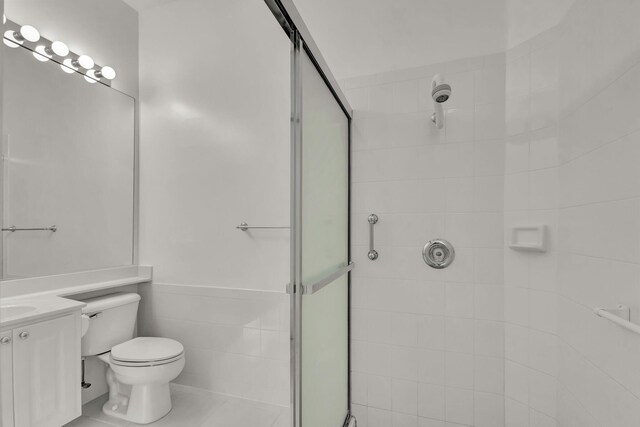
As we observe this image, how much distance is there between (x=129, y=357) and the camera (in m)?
1.37

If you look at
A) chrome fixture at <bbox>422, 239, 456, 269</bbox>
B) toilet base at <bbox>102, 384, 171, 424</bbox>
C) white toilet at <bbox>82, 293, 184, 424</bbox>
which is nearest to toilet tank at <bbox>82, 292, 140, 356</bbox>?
white toilet at <bbox>82, 293, 184, 424</bbox>

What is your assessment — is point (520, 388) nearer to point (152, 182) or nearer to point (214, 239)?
point (214, 239)

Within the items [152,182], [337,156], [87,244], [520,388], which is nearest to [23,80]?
[87,244]

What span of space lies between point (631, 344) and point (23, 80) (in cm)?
182

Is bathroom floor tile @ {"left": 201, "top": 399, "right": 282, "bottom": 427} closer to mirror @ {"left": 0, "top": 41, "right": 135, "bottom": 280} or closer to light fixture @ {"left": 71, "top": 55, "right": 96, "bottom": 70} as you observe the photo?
mirror @ {"left": 0, "top": 41, "right": 135, "bottom": 280}

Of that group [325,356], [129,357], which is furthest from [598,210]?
[129,357]

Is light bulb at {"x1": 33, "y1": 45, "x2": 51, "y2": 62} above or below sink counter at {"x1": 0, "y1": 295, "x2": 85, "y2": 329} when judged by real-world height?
above

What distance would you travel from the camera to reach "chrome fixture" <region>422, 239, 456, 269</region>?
4.96 feet

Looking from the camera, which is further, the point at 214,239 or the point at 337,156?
the point at 214,239

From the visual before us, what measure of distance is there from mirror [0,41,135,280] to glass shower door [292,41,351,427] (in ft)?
2.24

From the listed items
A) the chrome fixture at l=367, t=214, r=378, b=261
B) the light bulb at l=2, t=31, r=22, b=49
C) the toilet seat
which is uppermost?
the light bulb at l=2, t=31, r=22, b=49

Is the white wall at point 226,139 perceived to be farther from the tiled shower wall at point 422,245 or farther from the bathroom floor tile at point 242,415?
the bathroom floor tile at point 242,415

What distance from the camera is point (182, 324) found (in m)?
1.70

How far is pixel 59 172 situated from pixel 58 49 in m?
0.39
